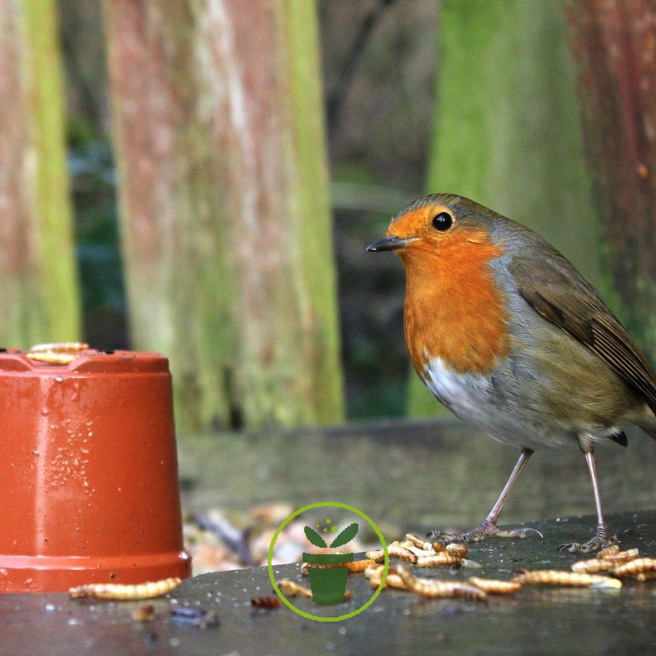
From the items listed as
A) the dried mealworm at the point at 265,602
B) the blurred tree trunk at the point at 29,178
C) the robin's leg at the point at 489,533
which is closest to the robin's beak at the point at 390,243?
the robin's leg at the point at 489,533

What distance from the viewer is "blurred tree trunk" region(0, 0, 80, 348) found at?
418 centimetres

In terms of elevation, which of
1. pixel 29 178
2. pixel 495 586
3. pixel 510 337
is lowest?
pixel 495 586

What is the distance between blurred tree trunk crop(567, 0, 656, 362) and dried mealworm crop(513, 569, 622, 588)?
4.63 feet

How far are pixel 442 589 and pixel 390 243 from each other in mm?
1179

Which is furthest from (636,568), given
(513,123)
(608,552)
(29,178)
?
(29,178)

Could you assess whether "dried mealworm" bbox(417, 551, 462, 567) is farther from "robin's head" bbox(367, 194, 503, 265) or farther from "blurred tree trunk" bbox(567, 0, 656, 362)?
"blurred tree trunk" bbox(567, 0, 656, 362)

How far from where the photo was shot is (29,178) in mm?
4195

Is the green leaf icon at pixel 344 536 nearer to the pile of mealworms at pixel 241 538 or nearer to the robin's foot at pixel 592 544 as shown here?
the robin's foot at pixel 592 544

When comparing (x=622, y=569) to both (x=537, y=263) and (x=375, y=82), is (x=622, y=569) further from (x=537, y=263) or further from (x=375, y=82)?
(x=375, y=82)

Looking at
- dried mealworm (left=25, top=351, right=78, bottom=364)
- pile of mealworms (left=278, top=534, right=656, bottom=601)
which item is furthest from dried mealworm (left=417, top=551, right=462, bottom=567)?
dried mealworm (left=25, top=351, right=78, bottom=364)

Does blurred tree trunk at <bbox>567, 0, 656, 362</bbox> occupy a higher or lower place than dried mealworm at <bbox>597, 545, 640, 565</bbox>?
higher

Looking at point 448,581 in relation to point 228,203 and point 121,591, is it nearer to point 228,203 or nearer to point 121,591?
point 121,591

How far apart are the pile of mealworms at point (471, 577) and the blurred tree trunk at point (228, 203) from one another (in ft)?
5.20

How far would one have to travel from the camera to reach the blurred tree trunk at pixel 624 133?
3.22 metres
